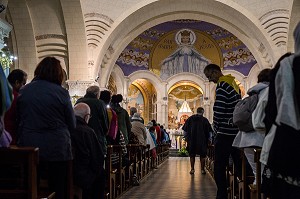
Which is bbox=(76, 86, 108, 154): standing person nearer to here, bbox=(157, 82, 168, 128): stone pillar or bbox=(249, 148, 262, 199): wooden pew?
bbox=(249, 148, 262, 199): wooden pew

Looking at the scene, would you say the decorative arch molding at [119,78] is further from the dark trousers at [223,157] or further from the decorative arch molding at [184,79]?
the dark trousers at [223,157]

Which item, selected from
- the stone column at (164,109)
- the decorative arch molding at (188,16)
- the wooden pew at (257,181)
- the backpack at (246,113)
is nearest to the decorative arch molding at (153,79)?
the stone column at (164,109)

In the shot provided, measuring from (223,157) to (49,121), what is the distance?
258cm

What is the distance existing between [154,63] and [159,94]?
6.21 feet

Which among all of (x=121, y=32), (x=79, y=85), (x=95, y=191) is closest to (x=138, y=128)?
(x=95, y=191)

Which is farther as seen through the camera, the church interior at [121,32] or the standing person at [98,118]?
the church interior at [121,32]

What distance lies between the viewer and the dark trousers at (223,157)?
219 inches

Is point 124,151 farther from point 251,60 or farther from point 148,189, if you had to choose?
point 251,60

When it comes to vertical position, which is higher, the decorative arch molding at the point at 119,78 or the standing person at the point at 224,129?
the decorative arch molding at the point at 119,78

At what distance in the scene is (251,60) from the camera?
82.9 feet

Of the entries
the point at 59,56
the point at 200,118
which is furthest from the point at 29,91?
the point at 59,56

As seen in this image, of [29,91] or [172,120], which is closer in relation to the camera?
[29,91]

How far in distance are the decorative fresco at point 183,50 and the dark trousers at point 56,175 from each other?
2227cm

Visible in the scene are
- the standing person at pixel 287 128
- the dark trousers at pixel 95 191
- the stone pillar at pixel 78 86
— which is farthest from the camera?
the stone pillar at pixel 78 86
